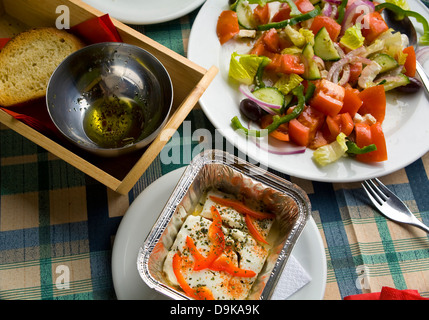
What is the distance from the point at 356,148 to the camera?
152cm

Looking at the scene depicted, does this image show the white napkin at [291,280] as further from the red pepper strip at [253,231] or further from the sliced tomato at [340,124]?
the sliced tomato at [340,124]

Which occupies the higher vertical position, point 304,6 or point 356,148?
point 304,6

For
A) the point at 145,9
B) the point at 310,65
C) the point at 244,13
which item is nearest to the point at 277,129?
the point at 310,65

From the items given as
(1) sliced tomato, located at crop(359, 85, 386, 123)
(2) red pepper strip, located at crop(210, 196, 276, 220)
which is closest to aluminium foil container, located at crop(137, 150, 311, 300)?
(2) red pepper strip, located at crop(210, 196, 276, 220)

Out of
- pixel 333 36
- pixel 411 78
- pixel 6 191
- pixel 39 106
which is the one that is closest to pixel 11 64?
pixel 39 106

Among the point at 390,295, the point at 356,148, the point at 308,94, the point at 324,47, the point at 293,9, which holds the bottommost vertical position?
the point at 390,295

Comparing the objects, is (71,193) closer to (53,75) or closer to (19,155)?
(19,155)

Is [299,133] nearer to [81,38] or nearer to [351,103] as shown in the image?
[351,103]

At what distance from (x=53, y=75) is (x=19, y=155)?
1.22ft

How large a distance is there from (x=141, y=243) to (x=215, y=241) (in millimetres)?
251

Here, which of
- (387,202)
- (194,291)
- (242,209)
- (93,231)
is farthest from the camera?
(387,202)

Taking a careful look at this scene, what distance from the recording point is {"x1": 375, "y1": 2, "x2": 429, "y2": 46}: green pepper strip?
5.79 ft

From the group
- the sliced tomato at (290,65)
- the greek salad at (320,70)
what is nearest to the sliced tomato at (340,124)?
the greek salad at (320,70)

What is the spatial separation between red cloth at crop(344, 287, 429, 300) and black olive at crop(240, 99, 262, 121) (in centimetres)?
71
